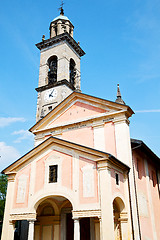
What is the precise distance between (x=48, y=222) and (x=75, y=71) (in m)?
18.2

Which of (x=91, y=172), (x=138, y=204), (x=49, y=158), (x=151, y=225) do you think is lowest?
(x=151, y=225)

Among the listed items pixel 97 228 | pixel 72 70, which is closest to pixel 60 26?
pixel 72 70

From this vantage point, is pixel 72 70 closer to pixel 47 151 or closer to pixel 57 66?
pixel 57 66

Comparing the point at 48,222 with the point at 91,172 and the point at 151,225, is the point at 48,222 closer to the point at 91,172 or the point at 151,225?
the point at 91,172

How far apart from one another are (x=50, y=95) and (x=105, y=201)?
1639cm

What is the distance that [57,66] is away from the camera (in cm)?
2600

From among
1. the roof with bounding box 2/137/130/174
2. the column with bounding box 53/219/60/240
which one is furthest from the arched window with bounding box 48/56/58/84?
the column with bounding box 53/219/60/240

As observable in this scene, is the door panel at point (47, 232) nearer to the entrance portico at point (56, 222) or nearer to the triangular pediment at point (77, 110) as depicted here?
the entrance portico at point (56, 222)

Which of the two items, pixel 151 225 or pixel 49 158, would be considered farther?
pixel 151 225

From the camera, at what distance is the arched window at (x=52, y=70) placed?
26.0 meters

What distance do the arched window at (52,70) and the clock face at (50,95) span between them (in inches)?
62.4

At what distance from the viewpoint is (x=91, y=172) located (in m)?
10.6

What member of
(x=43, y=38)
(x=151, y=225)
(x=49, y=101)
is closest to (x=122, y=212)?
(x=151, y=225)

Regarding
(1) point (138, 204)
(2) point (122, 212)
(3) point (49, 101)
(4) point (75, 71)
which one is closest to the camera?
(2) point (122, 212)
